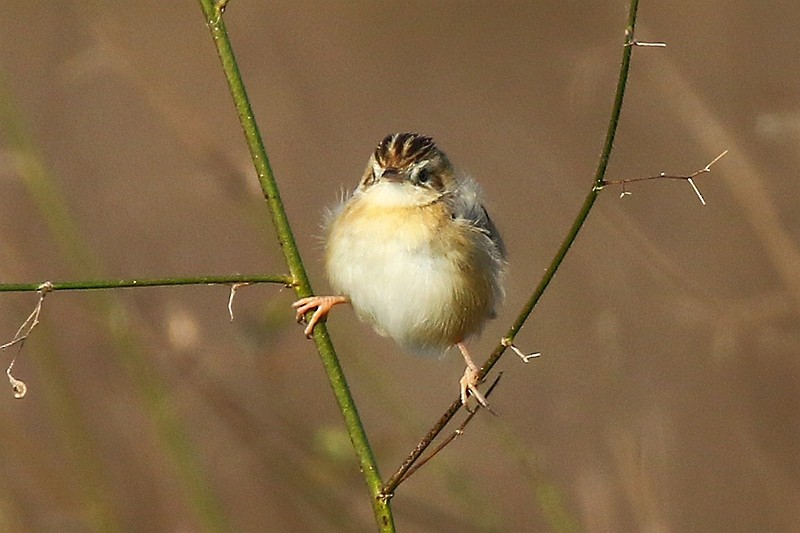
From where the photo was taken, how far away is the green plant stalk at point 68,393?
12.3 ft

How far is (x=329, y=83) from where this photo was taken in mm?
8969

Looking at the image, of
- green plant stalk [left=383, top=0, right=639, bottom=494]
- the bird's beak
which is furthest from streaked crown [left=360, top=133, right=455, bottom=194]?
green plant stalk [left=383, top=0, right=639, bottom=494]

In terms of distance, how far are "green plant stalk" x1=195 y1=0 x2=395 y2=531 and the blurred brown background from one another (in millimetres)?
1264

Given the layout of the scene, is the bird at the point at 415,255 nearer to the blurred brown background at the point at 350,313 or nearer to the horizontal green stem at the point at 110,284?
the blurred brown background at the point at 350,313

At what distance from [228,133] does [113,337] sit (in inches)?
171

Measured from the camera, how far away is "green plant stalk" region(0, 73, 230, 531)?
12.3 feet

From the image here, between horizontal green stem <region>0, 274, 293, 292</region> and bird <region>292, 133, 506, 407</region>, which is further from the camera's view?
bird <region>292, 133, 506, 407</region>

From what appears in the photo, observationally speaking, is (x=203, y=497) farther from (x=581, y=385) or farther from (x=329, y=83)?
(x=329, y=83)

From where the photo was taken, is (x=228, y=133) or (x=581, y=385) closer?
(x=581, y=385)

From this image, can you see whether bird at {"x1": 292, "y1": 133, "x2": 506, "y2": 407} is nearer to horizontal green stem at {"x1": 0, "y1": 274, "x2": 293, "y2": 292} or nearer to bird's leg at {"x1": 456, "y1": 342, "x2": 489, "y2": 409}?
bird's leg at {"x1": 456, "y1": 342, "x2": 489, "y2": 409}

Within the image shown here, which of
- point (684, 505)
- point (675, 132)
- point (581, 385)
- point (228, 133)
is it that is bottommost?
point (684, 505)

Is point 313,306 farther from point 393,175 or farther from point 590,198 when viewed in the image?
point 590,198

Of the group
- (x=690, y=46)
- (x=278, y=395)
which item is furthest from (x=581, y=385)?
(x=278, y=395)

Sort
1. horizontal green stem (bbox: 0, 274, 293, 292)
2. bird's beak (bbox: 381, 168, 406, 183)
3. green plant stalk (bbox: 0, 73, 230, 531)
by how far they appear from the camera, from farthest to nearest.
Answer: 1. bird's beak (bbox: 381, 168, 406, 183)
2. green plant stalk (bbox: 0, 73, 230, 531)
3. horizontal green stem (bbox: 0, 274, 293, 292)
